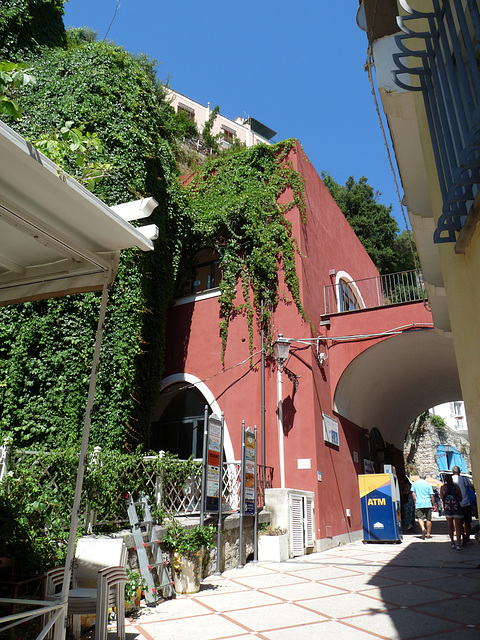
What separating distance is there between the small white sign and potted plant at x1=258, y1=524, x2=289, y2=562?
1.71 m

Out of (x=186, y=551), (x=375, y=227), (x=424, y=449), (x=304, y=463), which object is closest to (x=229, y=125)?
(x=375, y=227)

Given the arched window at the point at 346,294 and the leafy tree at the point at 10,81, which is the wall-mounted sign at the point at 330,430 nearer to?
the arched window at the point at 346,294

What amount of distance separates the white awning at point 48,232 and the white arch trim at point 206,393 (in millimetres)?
7464

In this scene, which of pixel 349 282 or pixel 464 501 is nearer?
pixel 464 501

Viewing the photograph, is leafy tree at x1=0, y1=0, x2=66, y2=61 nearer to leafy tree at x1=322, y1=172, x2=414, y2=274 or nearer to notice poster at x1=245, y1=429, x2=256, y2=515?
notice poster at x1=245, y1=429, x2=256, y2=515

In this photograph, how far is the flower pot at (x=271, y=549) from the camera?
770 cm

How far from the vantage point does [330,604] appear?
15.5 ft

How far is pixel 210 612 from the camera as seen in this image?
454 cm

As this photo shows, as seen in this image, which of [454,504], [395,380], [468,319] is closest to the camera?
[468,319]

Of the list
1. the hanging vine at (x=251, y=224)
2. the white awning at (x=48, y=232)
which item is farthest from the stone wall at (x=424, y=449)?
the white awning at (x=48, y=232)

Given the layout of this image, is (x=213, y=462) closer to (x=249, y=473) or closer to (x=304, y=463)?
(x=249, y=473)

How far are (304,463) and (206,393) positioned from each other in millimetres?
2829

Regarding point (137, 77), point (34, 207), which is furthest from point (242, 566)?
point (137, 77)

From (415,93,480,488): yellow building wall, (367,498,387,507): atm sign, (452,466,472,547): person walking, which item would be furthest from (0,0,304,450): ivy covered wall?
(415,93,480,488): yellow building wall
